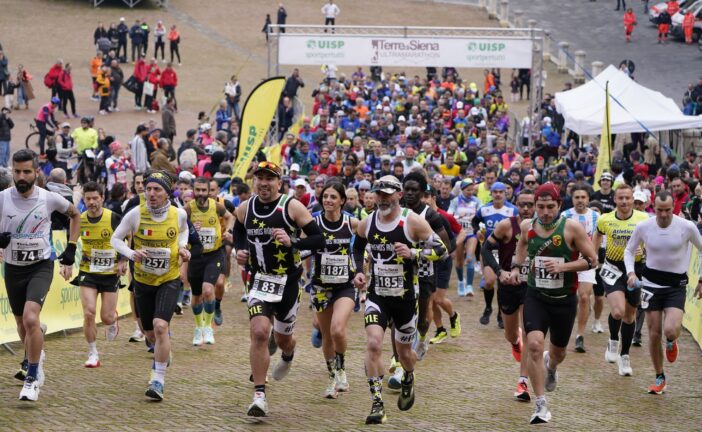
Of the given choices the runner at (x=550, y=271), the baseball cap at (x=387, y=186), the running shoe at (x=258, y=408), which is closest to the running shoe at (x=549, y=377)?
the runner at (x=550, y=271)

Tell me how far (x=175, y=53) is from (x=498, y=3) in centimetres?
1649

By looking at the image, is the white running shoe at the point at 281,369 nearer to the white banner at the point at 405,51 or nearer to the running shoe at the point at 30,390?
the running shoe at the point at 30,390

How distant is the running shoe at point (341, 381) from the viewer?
37.7 feet

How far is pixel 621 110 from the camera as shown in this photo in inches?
1075

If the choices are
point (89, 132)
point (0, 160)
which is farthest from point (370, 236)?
point (0, 160)

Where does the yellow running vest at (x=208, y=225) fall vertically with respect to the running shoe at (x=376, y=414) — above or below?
above

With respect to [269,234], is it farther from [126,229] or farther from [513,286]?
[513,286]

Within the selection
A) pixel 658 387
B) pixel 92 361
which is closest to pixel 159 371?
pixel 92 361

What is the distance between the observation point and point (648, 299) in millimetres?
12055

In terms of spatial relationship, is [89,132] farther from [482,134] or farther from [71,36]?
[71,36]

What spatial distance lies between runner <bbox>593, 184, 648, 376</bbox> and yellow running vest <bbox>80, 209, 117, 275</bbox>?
537 cm

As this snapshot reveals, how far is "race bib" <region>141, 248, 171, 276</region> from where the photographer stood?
438 inches

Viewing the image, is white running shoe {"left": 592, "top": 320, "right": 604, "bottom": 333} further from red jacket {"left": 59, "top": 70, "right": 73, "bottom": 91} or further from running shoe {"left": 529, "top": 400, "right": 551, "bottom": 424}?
red jacket {"left": 59, "top": 70, "right": 73, "bottom": 91}

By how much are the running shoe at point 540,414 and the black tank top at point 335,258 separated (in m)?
2.27
